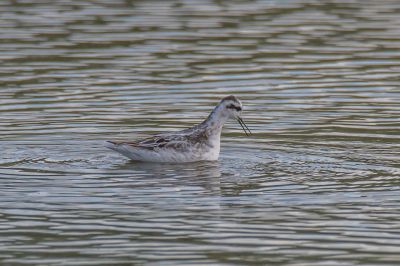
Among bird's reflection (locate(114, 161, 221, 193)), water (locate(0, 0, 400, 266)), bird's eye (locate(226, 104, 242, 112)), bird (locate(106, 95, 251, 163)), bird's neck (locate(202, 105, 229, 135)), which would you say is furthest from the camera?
bird's eye (locate(226, 104, 242, 112))

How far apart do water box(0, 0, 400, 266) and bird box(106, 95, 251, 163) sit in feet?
Result: 0.89

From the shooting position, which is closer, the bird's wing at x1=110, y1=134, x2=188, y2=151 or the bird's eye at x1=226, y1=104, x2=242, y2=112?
the bird's wing at x1=110, y1=134, x2=188, y2=151

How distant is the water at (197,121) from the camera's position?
1373cm

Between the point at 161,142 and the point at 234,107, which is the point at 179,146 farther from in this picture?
the point at 234,107

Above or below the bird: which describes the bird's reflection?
below

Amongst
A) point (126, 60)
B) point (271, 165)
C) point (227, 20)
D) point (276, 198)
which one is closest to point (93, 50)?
point (126, 60)

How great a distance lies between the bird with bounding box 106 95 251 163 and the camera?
19109 millimetres

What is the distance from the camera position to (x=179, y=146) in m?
19.4

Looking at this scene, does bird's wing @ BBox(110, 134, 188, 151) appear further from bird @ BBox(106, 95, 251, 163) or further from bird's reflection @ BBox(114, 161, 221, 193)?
bird's reflection @ BBox(114, 161, 221, 193)

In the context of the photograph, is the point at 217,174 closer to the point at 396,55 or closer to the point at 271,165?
the point at 271,165

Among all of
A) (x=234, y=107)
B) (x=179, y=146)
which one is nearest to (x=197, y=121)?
(x=234, y=107)

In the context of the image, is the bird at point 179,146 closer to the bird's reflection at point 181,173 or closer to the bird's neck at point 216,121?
the bird's neck at point 216,121

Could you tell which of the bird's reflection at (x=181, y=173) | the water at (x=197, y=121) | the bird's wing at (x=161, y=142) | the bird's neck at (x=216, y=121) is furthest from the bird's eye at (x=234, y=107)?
the bird's reflection at (x=181, y=173)

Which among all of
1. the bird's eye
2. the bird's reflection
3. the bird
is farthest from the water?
the bird's eye
